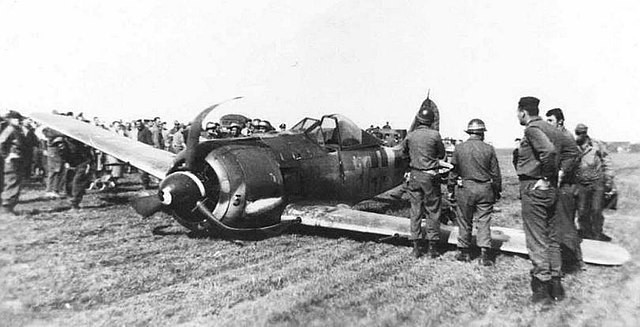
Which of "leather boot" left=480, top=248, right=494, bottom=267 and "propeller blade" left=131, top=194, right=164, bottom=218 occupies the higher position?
"propeller blade" left=131, top=194, right=164, bottom=218

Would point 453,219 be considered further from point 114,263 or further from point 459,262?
point 114,263

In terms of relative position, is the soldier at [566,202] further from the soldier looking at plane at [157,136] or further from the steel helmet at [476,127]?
the soldier looking at plane at [157,136]

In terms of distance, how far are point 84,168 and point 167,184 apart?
495 cm

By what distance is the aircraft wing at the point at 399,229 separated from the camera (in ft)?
22.1

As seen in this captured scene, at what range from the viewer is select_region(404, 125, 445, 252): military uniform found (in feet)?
23.9

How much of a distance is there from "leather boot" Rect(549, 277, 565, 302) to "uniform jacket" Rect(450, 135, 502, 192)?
1802 mm

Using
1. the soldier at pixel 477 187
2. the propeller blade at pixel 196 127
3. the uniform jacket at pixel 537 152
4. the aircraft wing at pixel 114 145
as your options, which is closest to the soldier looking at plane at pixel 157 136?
the aircraft wing at pixel 114 145

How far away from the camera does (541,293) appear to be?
538 cm

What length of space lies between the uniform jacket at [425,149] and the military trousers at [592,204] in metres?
3.12

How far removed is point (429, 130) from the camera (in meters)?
7.49

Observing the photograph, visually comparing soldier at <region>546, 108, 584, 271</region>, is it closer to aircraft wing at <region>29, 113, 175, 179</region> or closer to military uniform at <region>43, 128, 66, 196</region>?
aircraft wing at <region>29, 113, 175, 179</region>

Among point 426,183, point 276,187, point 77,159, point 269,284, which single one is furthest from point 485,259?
point 77,159

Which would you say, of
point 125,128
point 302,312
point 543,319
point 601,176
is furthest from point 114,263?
point 125,128

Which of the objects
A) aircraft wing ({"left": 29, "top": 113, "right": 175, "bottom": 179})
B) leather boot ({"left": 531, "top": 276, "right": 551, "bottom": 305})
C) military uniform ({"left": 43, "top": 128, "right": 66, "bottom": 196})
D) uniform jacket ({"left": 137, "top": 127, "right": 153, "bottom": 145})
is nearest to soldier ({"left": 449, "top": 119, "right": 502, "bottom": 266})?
leather boot ({"left": 531, "top": 276, "right": 551, "bottom": 305})
